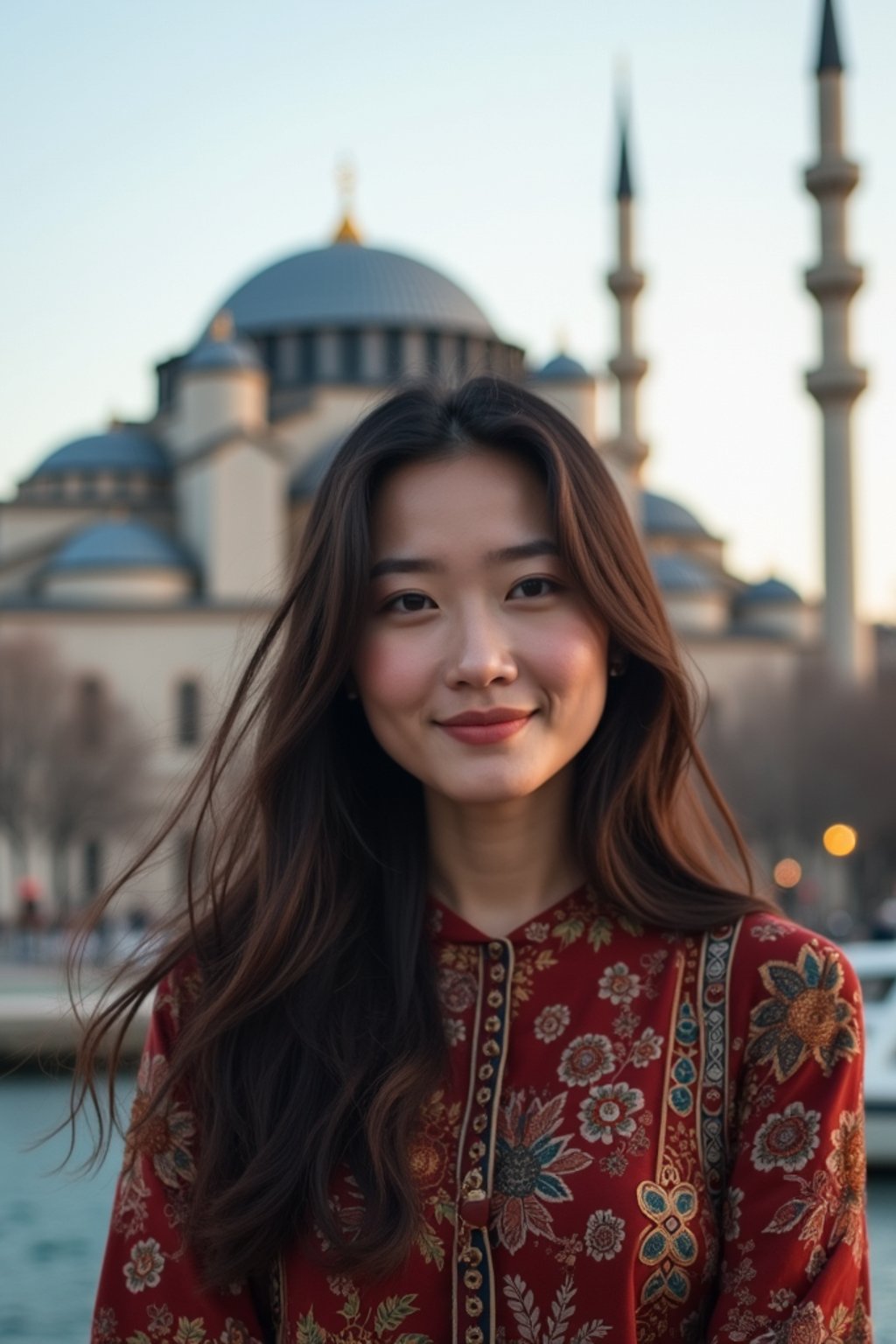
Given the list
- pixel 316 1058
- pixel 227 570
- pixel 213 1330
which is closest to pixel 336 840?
pixel 316 1058

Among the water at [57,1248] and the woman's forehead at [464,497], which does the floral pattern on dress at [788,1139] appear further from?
the water at [57,1248]

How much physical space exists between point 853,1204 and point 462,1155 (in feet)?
1.20

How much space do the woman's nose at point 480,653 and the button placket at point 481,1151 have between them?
0.28 meters

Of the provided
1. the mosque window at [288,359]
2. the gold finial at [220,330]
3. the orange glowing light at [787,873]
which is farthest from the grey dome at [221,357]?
the orange glowing light at [787,873]

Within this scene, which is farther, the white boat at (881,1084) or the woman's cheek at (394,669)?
the white boat at (881,1084)

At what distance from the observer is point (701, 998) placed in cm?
187

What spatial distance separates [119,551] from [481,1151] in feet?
111

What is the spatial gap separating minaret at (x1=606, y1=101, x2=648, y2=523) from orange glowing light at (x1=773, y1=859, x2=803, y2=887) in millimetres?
8805

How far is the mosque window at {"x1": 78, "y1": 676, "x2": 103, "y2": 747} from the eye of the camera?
33062mm

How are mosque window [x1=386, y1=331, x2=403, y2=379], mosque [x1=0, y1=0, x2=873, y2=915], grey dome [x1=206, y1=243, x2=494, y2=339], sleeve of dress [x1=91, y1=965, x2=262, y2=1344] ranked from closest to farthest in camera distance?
sleeve of dress [x1=91, y1=965, x2=262, y2=1344] < mosque [x1=0, y1=0, x2=873, y2=915] < mosque window [x1=386, y1=331, x2=403, y2=379] < grey dome [x1=206, y1=243, x2=494, y2=339]

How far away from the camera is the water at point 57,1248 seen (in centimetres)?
795

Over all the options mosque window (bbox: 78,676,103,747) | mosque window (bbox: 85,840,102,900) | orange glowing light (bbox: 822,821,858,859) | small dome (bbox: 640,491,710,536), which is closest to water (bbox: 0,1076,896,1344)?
orange glowing light (bbox: 822,821,858,859)

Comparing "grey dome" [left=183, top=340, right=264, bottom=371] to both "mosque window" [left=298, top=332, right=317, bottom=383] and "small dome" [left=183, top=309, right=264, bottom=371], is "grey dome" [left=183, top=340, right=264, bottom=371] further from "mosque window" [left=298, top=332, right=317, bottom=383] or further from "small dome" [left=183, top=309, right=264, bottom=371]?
"mosque window" [left=298, top=332, right=317, bottom=383]

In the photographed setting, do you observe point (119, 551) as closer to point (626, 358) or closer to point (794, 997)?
point (626, 358)
